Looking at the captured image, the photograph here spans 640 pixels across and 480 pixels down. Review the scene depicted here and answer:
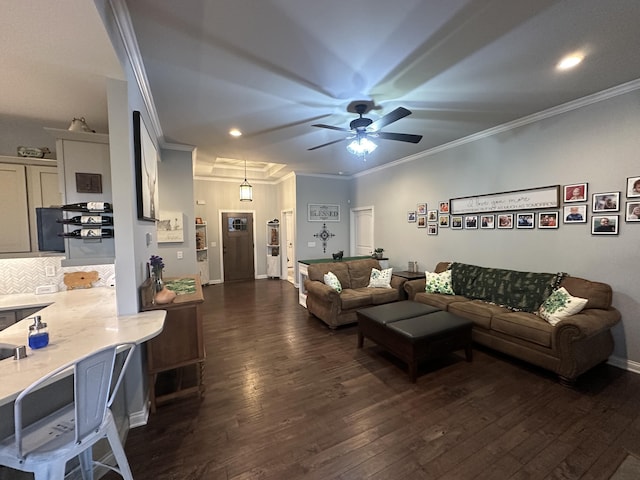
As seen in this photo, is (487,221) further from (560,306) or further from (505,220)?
(560,306)

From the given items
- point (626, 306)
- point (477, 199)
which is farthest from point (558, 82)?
point (626, 306)

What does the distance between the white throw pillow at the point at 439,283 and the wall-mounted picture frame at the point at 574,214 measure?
159cm

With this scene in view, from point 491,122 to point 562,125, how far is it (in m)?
0.76

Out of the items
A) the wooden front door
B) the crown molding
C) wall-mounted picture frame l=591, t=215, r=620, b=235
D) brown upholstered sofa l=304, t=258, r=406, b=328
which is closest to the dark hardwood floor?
brown upholstered sofa l=304, t=258, r=406, b=328

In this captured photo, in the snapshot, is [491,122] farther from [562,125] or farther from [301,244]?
[301,244]

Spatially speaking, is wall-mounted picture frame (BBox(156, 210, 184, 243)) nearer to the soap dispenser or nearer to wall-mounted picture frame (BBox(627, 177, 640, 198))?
the soap dispenser

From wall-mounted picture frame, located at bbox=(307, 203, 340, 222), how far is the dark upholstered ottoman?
147 inches

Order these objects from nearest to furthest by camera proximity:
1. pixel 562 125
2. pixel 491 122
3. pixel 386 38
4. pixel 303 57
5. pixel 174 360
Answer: pixel 386 38 < pixel 303 57 < pixel 174 360 < pixel 562 125 < pixel 491 122

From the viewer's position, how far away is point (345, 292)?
426cm

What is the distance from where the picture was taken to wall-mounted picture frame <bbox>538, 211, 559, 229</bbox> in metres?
3.21

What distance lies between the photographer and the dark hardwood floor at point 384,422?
166cm

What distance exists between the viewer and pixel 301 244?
254 inches

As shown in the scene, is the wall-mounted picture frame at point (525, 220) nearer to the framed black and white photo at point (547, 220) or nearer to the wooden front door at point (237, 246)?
the framed black and white photo at point (547, 220)

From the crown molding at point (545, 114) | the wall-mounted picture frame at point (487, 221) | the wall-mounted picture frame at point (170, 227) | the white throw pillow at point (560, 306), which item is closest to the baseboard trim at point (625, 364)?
the white throw pillow at point (560, 306)
